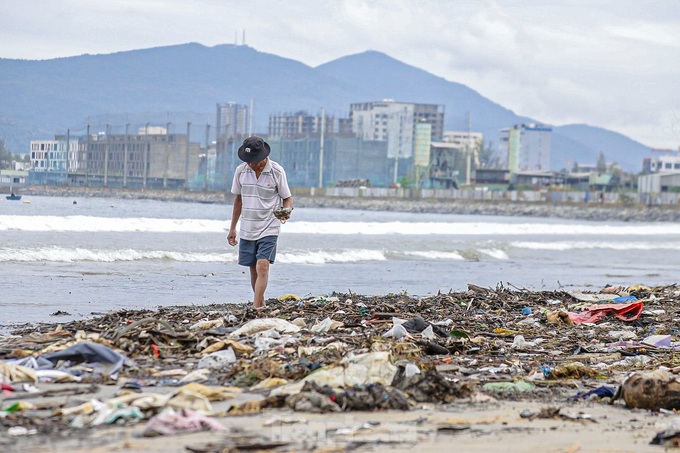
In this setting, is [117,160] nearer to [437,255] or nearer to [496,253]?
[496,253]

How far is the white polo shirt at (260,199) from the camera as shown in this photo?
10.6m

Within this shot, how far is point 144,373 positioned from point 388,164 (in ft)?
596

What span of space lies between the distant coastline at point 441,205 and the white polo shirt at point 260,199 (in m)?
83.7

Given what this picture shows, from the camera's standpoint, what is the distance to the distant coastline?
104 metres

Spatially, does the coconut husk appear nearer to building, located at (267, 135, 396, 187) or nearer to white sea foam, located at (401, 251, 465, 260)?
white sea foam, located at (401, 251, 465, 260)

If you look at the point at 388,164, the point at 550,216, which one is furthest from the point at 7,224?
the point at 388,164

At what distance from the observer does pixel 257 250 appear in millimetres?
10703

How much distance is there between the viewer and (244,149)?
10445 millimetres

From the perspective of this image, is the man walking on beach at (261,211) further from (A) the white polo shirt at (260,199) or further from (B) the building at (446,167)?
(B) the building at (446,167)

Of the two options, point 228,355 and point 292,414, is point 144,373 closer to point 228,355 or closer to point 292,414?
point 228,355

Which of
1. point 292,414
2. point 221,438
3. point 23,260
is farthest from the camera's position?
point 23,260

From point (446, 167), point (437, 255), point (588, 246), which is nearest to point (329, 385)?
point (437, 255)

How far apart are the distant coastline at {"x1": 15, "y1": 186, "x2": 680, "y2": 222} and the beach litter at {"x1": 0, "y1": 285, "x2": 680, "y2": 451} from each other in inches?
3342

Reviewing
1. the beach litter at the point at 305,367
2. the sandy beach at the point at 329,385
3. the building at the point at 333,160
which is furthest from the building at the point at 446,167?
the sandy beach at the point at 329,385
